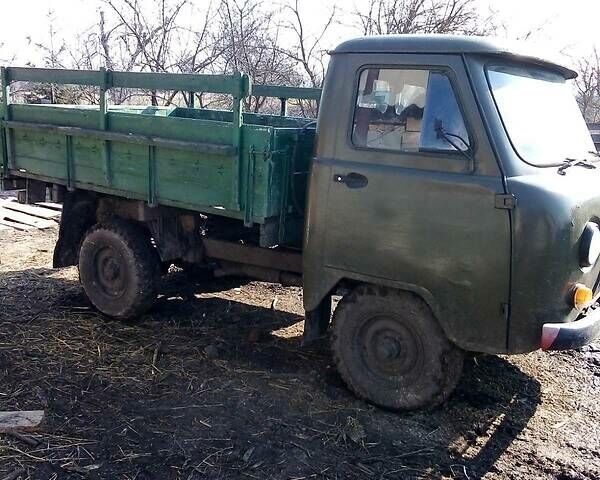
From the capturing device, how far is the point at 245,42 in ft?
44.1

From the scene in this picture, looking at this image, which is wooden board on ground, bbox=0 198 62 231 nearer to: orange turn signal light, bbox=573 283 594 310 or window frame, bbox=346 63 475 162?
window frame, bbox=346 63 475 162

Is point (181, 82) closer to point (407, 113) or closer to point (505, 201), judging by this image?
point (407, 113)

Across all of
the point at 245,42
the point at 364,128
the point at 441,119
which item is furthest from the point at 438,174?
the point at 245,42

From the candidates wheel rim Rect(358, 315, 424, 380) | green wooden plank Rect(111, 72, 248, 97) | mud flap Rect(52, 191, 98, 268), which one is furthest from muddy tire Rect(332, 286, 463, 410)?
mud flap Rect(52, 191, 98, 268)

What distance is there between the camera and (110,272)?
5.66 m

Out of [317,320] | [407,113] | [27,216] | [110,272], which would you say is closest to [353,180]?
[407,113]

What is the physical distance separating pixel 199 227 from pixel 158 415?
72.2 inches

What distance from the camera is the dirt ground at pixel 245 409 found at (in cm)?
362

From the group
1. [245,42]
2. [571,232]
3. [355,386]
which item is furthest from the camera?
[245,42]

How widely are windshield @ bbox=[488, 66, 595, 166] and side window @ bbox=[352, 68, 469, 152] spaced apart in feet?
0.93

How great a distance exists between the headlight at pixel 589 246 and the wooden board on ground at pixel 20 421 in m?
3.33

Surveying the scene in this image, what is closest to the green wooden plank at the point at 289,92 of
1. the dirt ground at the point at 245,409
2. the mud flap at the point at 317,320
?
the dirt ground at the point at 245,409

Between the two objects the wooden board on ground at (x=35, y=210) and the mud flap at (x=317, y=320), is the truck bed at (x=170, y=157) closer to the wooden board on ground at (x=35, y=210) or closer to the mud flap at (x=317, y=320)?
the mud flap at (x=317, y=320)

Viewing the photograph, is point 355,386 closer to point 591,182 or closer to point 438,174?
point 438,174
